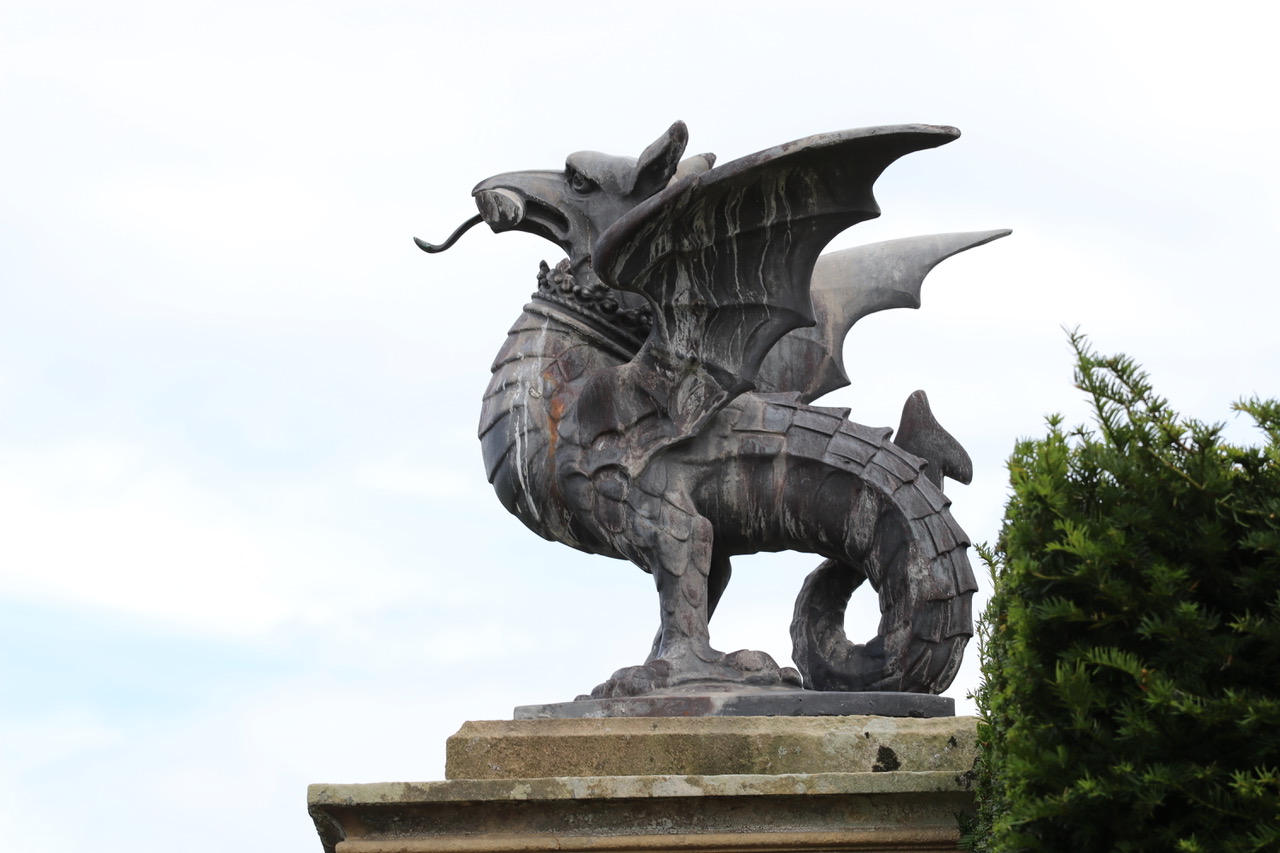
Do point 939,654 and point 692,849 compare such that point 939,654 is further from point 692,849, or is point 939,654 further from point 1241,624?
point 1241,624

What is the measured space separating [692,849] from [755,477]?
4.46ft

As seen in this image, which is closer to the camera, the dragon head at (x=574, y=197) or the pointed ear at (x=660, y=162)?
the pointed ear at (x=660, y=162)

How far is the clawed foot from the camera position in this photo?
559 cm

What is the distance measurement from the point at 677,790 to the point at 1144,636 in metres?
1.69

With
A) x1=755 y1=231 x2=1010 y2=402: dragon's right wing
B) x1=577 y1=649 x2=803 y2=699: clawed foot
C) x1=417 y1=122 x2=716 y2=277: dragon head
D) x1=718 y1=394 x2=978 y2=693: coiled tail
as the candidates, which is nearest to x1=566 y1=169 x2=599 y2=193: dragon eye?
x1=417 y1=122 x2=716 y2=277: dragon head

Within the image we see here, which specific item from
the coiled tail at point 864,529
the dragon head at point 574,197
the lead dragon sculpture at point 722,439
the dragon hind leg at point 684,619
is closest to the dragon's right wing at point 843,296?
the lead dragon sculpture at point 722,439

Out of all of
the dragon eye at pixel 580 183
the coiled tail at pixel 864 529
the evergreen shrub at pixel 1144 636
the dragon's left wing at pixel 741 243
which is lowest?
the evergreen shrub at pixel 1144 636

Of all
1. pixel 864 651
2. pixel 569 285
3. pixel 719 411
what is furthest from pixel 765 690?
pixel 569 285

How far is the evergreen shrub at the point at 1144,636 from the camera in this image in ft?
12.2

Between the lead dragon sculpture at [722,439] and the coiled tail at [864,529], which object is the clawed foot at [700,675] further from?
the coiled tail at [864,529]

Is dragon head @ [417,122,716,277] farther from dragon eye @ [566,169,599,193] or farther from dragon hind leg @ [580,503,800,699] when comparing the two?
dragon hind leg @ [580,503,800,699]

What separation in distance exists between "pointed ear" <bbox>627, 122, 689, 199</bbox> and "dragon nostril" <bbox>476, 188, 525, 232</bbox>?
42 centimetres

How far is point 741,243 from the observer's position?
19.0ft

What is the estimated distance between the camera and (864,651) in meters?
5.87
